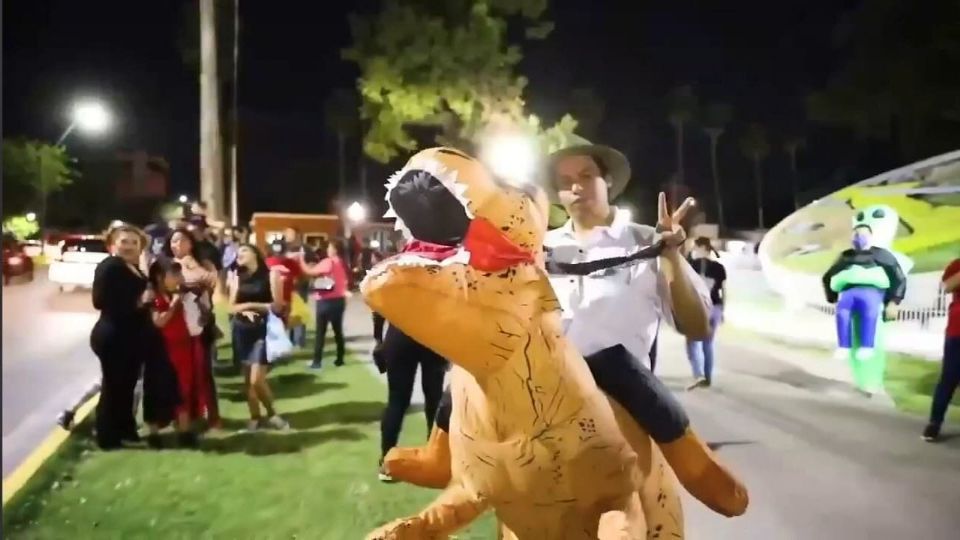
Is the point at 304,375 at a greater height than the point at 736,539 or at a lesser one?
greater

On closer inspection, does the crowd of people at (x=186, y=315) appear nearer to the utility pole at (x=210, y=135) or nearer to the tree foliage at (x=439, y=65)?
the utility pole at (x=210, y=135)

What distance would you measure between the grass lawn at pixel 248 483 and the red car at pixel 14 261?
1.28ft

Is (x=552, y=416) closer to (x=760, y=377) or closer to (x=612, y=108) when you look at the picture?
(x=612, y=108)

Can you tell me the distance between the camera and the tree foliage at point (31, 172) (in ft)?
6.44

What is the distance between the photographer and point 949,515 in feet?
6.36

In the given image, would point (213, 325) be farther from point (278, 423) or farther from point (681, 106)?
point (681, 106)

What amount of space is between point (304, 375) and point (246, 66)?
32.6 inches

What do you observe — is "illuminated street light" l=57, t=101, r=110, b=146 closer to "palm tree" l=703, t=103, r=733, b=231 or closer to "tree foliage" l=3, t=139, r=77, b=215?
"tree foliage" l=3, t=139, r=77, b=215

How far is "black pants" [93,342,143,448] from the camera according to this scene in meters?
2.17

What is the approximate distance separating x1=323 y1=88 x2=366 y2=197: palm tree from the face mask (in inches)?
47.9

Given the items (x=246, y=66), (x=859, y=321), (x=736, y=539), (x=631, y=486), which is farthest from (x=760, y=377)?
(x=246, y=66)

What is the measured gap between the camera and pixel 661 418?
1.31 meters

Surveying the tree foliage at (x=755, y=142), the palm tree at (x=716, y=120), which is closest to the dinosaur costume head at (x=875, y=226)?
the tree foliage at (x=755, y=142)

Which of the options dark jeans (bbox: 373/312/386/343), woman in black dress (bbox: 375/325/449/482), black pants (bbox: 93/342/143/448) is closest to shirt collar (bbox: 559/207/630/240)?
woman in black dress (bbox: 375/325/449/482)
